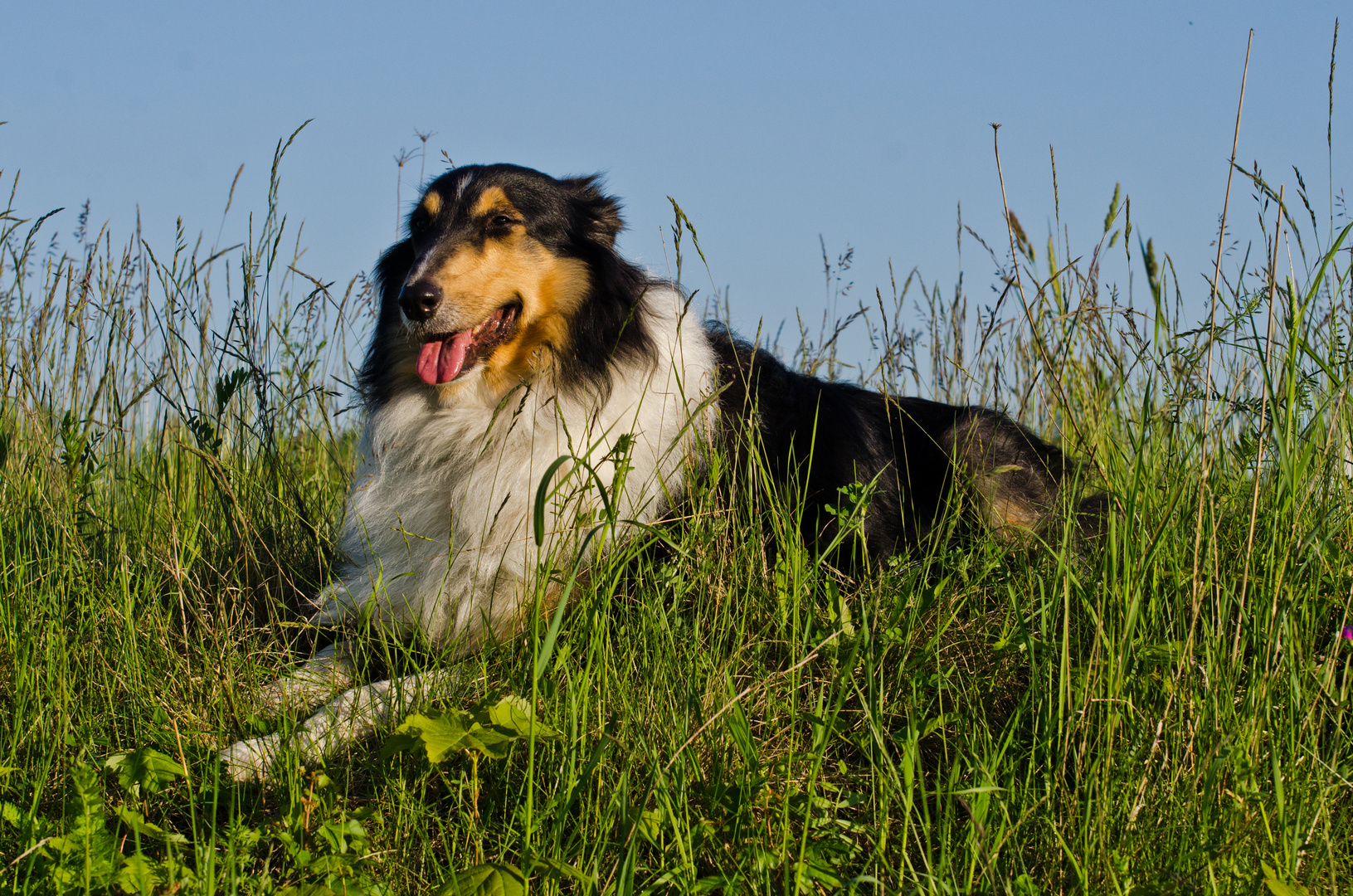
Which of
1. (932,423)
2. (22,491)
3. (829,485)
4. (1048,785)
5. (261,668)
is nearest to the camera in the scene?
(1048,785)

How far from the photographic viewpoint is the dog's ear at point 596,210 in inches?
125

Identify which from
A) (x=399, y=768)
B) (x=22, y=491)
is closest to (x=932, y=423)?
(x=399, y=768)

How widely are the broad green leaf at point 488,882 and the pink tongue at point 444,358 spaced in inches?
63.7

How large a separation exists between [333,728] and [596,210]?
1931mm

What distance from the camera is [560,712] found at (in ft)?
5.94

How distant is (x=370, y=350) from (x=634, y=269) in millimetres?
906

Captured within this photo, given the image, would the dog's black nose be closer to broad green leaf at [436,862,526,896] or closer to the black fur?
the black fur

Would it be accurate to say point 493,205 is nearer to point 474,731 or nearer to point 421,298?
point 421,298

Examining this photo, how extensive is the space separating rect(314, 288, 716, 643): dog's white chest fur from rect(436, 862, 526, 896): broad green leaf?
3.80 feet

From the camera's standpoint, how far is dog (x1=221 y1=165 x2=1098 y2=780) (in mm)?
2713

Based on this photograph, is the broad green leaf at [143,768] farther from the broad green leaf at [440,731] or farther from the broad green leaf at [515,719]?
the broad green leaf at [515,719]

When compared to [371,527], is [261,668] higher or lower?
lower

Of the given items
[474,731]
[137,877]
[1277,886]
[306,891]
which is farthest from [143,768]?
[1277,886]

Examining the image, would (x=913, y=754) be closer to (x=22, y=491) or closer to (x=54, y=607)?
(x=54, y=607)
